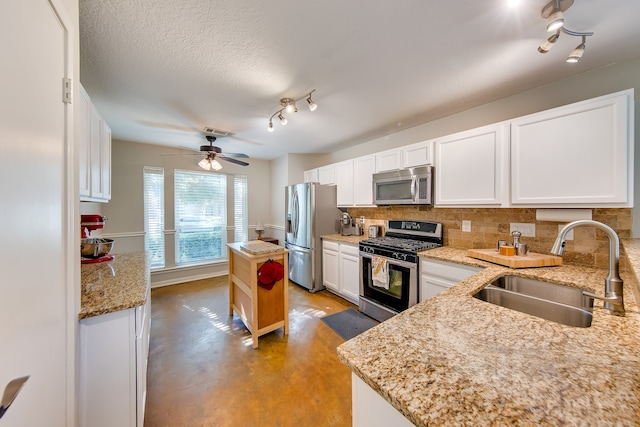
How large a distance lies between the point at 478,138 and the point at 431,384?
2.31 metres

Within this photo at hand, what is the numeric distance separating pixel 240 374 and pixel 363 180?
2.69m

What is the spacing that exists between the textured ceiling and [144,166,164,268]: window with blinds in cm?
146

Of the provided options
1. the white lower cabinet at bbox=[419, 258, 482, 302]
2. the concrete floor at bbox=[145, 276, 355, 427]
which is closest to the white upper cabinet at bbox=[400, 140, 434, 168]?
the white lower cabinet at bbox=[419, 258, 482, 302]

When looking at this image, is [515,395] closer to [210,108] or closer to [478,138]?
[478,138]

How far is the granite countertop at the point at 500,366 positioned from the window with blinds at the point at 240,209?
4301mm

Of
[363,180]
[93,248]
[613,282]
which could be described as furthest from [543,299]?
[93,248]

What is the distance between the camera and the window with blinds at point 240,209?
15.4 feet

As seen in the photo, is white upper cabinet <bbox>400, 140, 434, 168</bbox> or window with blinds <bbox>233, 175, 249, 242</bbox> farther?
window with blinds <bbox>233, 175, 249, 242</bbox>

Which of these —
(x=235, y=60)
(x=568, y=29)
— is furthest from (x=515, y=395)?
(x=235, y=60)

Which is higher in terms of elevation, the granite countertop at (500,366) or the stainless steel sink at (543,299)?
the granite countertop at (500,366)

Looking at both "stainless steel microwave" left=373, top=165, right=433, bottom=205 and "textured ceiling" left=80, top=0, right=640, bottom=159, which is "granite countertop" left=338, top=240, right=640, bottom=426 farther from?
"stainless steel microwave" left=373, top=165, right=433, bottom=205

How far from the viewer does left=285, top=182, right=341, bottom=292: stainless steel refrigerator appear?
3.59m

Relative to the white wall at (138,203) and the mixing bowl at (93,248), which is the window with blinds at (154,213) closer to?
the white wall at (138,203)

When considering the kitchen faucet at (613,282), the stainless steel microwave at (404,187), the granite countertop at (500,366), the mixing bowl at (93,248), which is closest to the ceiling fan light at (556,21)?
the kitchen faucet at (613,282)
